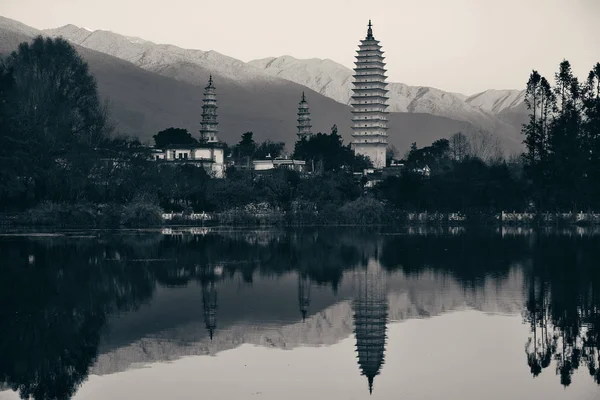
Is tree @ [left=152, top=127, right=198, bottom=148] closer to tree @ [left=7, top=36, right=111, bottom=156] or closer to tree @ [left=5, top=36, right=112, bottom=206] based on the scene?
tree @ [left=5, top=36, right=112, bottom=206]

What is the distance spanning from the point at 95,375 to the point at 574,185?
58.0 metres

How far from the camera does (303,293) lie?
1131 inches

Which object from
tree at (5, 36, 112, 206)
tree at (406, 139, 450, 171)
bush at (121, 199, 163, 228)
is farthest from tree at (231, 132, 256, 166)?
bush at (121, 199, 163, 228)

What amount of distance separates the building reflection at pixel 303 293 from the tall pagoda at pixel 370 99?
89.4 m

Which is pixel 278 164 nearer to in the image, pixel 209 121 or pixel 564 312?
pixel 209 121

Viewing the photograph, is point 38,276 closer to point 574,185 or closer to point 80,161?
point 80,161

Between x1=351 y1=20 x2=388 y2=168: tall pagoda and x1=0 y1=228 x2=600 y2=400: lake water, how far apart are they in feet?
267

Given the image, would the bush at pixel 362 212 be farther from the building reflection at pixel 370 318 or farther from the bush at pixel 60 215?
the building reflection at pixel 370 318

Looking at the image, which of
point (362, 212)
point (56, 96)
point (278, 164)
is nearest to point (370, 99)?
point (278, 164)

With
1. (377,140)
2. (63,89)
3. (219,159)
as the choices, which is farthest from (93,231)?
(377,140)

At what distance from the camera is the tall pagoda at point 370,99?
122500 mm

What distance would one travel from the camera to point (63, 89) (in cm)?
7638

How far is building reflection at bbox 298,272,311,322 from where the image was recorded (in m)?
25.4

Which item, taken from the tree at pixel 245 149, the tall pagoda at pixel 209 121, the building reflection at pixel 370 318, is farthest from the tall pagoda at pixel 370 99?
the building reflection at pixel 370 318
